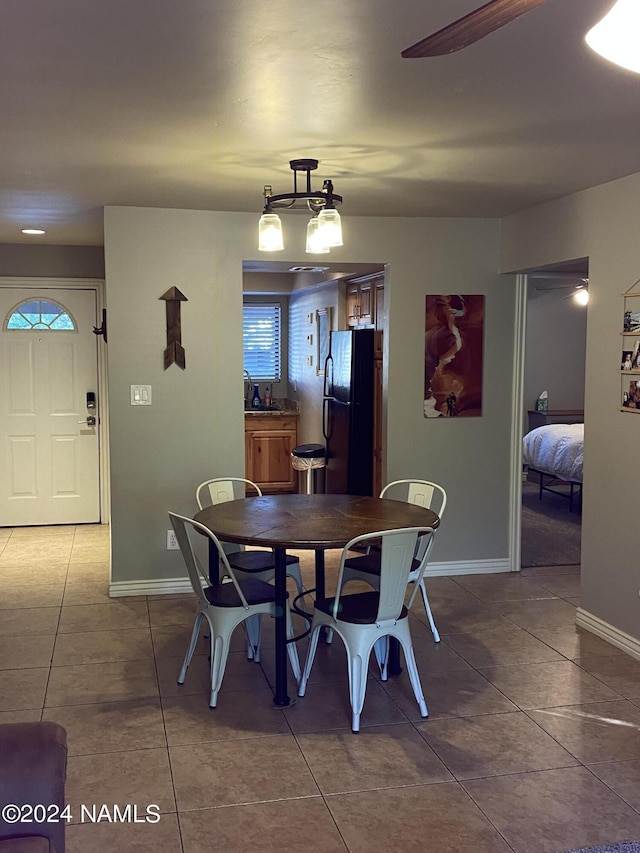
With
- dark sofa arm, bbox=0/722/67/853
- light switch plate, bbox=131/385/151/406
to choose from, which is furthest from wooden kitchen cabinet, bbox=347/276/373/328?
dark sofa arm, bbox=0/722/67/853

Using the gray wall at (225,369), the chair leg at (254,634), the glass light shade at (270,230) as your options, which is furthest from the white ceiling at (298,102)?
the chair leg at (254,634)

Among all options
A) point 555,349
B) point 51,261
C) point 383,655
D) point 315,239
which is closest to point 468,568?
point 383,655

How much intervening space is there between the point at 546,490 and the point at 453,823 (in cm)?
602

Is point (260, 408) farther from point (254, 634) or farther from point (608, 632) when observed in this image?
point (608, 632)

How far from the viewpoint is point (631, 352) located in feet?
13.0

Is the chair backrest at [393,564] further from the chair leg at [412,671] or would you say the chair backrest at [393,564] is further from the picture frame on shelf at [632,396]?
the picture frame on shelf at [632,396]

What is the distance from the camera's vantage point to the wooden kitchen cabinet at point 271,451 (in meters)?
8.09

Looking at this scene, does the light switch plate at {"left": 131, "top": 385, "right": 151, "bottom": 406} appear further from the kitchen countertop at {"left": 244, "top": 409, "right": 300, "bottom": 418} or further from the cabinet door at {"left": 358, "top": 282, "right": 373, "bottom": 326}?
the kitchen countertop at {"left": 244, "top": 409, "right": 300, "bottom": 418}

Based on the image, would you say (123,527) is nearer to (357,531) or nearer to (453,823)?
(357,531)

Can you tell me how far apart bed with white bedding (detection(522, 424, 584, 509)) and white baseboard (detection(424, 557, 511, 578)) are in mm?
2103

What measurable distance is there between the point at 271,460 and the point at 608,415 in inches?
176

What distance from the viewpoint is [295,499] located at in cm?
418

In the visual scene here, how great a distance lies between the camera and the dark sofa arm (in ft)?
5.93

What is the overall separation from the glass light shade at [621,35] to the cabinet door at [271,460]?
23.1 feet
